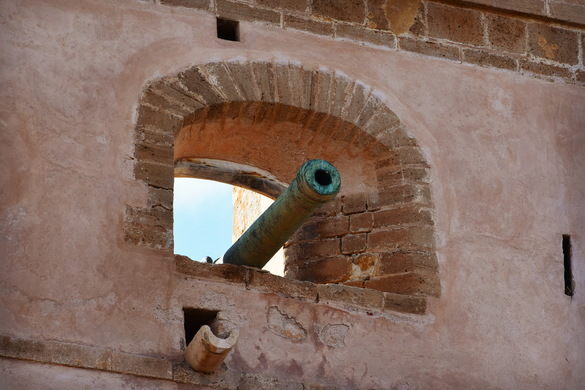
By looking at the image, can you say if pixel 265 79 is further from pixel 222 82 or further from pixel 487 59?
pixel 487 59

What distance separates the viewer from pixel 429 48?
323 inches

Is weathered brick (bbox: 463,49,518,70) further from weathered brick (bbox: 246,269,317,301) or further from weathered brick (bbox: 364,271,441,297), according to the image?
weathered brick (bbox: 246,269,317,301)

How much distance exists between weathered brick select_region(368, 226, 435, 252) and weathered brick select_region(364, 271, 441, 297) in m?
0.15

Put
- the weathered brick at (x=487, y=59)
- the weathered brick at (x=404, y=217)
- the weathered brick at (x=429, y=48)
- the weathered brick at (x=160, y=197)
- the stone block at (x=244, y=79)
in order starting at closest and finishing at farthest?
the weathered brick at (x=160, y=197), the stone block at (x=244, y=79), the weathered brick at (x=404, y=217), the weathered brick at (x=429, y=48), the weathered brick at (x=487, y=59)

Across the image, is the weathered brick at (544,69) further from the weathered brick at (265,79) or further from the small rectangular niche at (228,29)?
the small rectangular niche at (228,29)

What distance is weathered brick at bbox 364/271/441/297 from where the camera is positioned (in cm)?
747

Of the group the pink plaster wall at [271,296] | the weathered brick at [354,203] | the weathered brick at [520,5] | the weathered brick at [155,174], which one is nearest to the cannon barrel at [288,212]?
the pink plaster wall at [271,296]

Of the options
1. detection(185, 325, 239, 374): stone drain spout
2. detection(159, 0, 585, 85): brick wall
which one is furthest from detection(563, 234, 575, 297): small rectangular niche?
detection(185, 325, 239, 374): stone drain spout

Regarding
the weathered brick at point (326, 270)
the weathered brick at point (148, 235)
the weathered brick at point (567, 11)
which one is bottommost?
the weathered brick at point (326, 270)

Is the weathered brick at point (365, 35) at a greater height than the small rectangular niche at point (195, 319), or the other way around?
the weathered brick at point (365, 35)

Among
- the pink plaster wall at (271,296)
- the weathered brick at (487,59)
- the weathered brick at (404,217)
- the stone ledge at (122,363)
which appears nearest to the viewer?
the stone ledge at (122,363)

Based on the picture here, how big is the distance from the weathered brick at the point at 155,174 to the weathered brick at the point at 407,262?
1.22 metres

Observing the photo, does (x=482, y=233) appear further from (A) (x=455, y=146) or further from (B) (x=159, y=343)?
(B) (x=159, y=343)

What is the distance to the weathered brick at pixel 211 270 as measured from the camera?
6980mm
